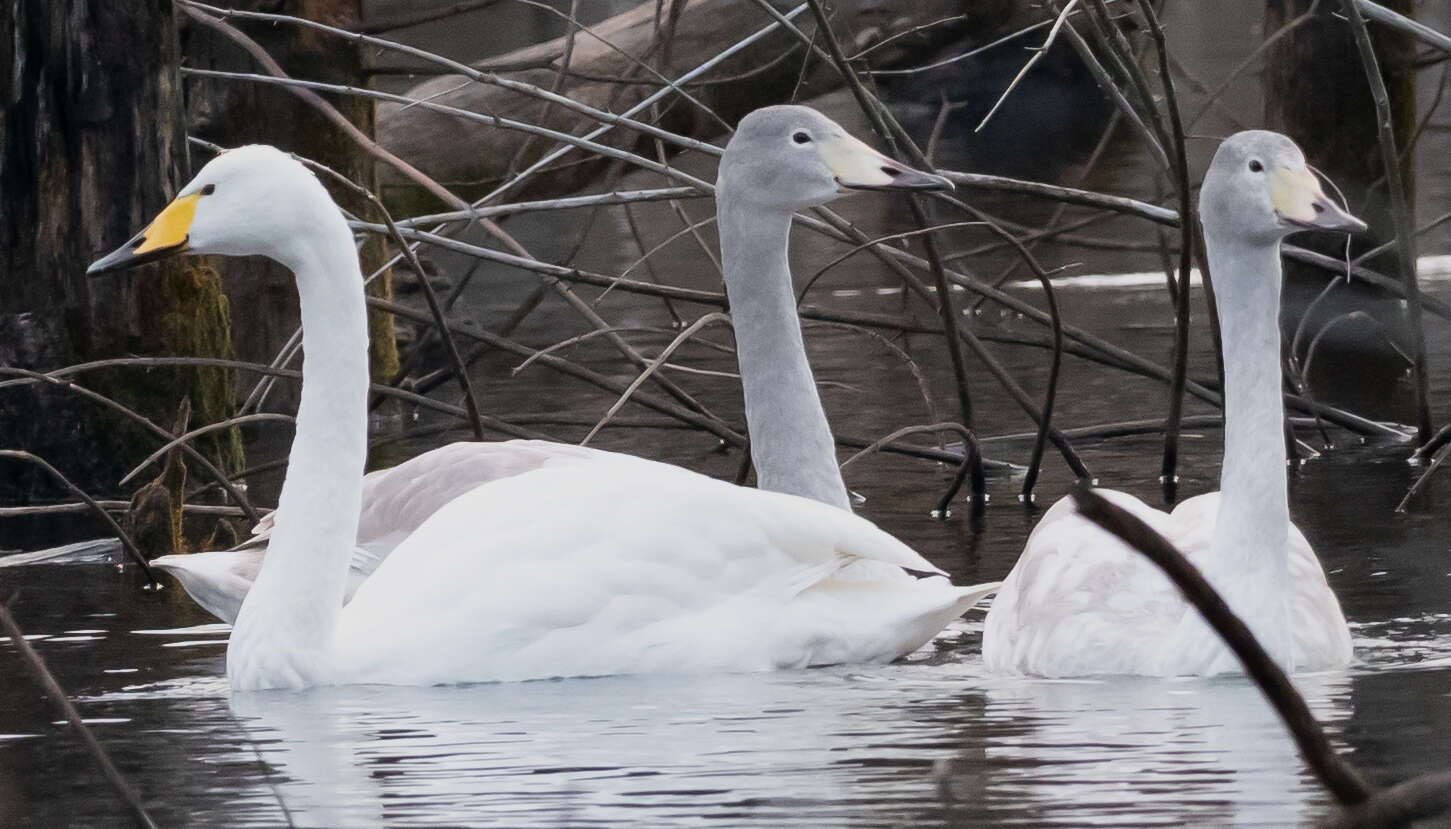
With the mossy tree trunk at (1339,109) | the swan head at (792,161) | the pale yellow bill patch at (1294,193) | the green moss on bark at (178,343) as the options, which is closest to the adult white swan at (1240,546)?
the pale yellow bill patch at (1294,193)

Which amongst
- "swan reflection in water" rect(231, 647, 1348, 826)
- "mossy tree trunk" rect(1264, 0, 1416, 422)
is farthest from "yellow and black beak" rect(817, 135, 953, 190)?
"mossy tree trunk" rect(1264, 0, 1416, 422)

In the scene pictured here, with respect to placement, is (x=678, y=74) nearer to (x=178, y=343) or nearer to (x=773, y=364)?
(x=178, y=343)

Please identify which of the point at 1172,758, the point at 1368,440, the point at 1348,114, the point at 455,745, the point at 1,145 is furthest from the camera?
the point at 1348,114

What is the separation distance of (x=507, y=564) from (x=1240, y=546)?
4.86 ft

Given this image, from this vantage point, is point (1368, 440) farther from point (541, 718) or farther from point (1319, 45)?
point (541, 718)

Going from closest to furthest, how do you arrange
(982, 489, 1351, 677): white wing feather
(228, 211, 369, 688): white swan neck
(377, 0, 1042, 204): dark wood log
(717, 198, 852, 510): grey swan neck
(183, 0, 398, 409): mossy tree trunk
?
(982, 489, 1351, 677): white wing feather < (228, 211, 369, 688): white swan neck < (717, 198, 852, 510): grey swan neck < (183, 0, 398, 409): mossy tree trunk < (377, 0, 1042, 204): dark wood log

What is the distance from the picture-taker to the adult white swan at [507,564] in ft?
16.5

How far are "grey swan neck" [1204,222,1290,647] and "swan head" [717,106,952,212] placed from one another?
1200mm

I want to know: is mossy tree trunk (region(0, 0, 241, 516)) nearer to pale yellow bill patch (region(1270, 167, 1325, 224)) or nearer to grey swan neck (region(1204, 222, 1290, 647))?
grey swan neck (region(1204, 222, 1290, 647))

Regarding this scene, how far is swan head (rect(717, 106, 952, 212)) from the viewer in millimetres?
6031

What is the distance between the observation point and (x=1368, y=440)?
27.7 feet

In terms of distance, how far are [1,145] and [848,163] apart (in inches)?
118

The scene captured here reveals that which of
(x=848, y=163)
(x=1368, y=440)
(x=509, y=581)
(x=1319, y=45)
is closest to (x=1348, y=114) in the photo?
(x=1319, y=45)

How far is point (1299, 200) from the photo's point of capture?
4.90 metres
